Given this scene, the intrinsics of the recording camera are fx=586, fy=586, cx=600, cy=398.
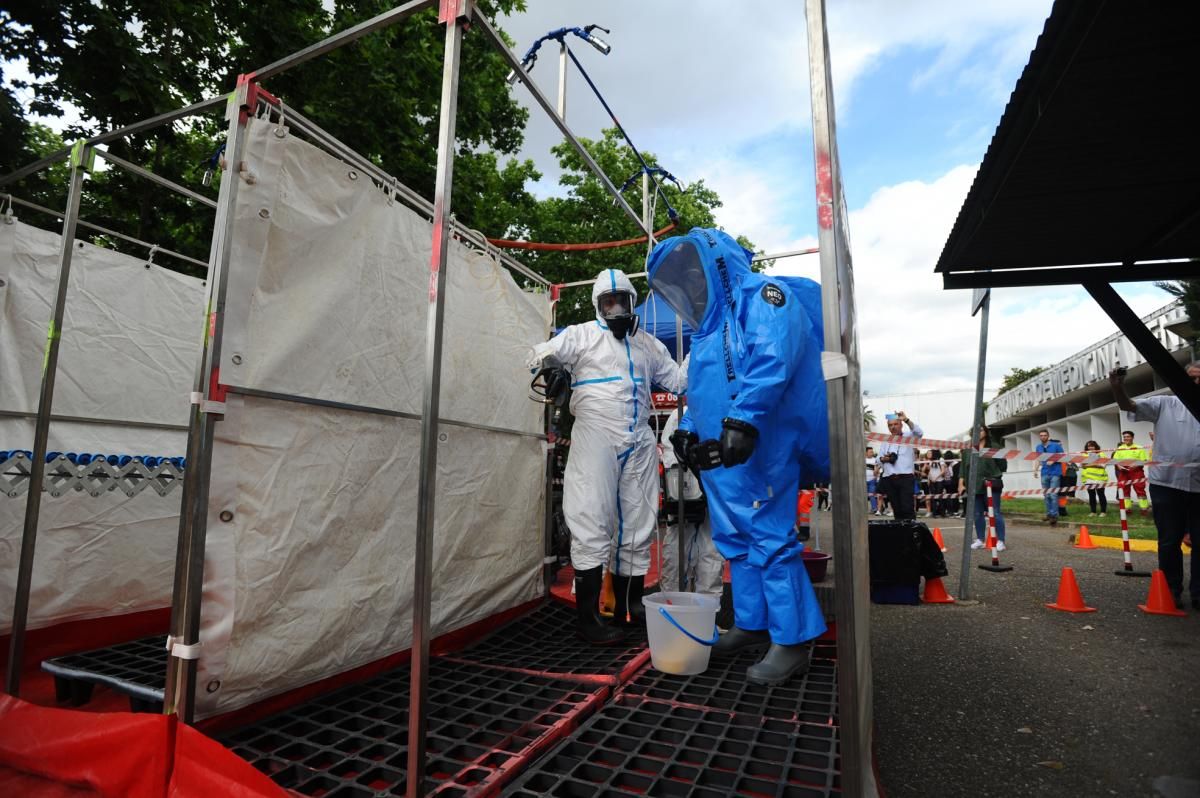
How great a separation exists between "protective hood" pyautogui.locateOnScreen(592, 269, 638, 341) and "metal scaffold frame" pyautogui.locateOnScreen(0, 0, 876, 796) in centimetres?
104

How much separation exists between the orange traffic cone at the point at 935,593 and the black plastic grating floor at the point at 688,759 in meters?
3.71

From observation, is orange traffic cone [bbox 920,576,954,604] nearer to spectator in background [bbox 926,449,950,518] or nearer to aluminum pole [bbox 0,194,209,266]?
aluminum pole [bbox 0,194,209,266]

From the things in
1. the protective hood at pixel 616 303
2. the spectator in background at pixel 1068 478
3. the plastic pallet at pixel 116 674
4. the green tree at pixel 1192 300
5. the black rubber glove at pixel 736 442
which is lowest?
the plastic pallet at pixel 116 674

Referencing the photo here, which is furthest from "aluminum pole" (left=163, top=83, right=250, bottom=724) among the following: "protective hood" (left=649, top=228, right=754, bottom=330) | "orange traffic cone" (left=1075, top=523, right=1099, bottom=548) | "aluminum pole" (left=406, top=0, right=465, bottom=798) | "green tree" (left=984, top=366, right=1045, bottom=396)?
"green tree" (left=984, top=366, right=1045, bottom=396)

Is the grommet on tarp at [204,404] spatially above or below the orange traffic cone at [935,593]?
above

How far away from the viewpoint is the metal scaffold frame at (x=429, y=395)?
1429 mm

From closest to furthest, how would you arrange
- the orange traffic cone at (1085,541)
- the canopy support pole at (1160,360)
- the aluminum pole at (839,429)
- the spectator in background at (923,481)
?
1. the aluminum pole at (839,429)
2. the canopy support pole at (1160,360)
3. the orange traffic cone at (1085,541)
4. the spectator in background at (923,481)

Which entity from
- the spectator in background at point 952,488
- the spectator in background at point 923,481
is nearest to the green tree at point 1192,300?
the spectator in background at point 952,488

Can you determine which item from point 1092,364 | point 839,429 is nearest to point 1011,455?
point 839,429

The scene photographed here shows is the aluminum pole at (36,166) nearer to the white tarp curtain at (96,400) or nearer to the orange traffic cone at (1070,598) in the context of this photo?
the white tarp curtain at (96,400)

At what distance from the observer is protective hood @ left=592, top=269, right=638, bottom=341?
12.4 feet

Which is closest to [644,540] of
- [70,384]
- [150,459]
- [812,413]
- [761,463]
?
[761,463]

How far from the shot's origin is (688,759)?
1933 mm

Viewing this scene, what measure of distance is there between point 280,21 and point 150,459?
492 cm
